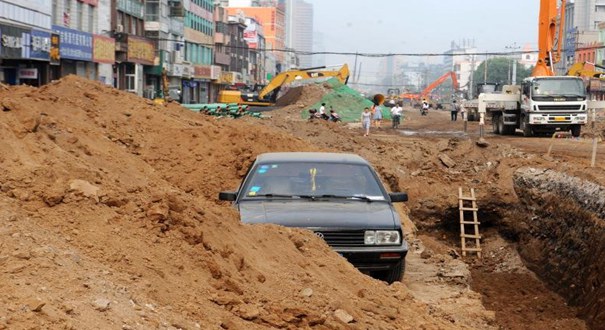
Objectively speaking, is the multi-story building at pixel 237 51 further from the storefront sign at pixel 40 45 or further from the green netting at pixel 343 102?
the storefront sign at pixel 40 45

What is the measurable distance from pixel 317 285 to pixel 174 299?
1704 mm

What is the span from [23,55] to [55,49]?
408cm

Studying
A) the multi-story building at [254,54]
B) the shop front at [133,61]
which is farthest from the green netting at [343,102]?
the multi-story building at [254,54]

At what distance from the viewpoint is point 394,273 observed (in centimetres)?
983

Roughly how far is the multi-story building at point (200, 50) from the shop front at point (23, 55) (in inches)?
1476

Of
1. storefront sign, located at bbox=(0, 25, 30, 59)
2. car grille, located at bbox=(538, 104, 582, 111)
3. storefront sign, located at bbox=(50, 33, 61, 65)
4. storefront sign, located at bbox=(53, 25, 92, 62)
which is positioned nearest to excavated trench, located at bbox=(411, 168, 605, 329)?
car grille, located at bbox=(538, 104, 582, 111)

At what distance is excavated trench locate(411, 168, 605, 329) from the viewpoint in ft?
42.9

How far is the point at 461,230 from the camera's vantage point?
18906 millimetres

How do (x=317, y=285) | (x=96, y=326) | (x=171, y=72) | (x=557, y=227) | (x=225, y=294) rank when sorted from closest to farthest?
(x=96, y=326)
(x=225, y=294)
(x=317, y=285)
(x=557, y=227)
(x=171, y=72)

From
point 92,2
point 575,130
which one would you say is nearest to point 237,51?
point 92,2

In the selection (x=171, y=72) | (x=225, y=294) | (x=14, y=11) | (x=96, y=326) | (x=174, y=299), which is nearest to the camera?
(x=96, y=326)

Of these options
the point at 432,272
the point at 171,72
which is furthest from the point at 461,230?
the point at 171,72

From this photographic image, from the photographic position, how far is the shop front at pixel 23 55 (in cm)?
3906

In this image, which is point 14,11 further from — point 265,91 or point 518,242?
point 518,242
